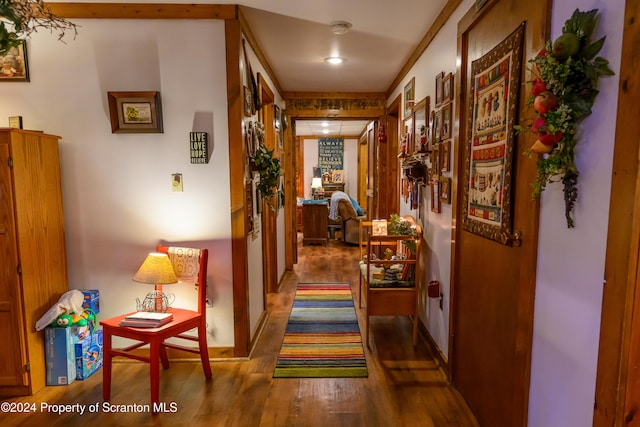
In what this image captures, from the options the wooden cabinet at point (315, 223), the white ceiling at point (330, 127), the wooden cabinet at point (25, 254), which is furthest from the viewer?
the wooden cabinet at point (315, 223)

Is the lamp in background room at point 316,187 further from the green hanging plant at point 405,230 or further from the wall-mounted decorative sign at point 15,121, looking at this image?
the wall-mounted decorative sign at point 15,121

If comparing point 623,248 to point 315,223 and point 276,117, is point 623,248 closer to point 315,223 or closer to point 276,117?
point 276,117

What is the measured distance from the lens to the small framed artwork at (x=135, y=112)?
243 cm

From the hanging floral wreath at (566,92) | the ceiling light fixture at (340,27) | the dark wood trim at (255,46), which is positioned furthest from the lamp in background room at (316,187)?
the hanging floral wreath at (566,92)

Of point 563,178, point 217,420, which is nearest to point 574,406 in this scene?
point 563,178

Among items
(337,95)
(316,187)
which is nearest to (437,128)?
(337,95)

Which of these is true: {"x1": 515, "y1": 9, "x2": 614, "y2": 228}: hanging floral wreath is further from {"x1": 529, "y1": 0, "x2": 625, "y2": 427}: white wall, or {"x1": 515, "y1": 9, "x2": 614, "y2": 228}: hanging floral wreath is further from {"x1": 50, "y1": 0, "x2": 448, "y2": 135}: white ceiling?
{"x1": 50, "y1": 0, "x2": 448, "y2": 135}: white ceiling

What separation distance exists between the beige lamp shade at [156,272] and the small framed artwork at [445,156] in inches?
75.0

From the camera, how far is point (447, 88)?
2391mm

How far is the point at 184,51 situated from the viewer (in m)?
2.43

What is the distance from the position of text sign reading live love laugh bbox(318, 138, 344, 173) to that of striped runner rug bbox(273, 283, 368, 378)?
541 cm

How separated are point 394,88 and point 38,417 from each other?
422 cm

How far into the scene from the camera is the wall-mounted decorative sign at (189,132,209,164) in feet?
8.10

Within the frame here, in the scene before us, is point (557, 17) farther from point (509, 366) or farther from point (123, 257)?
point (123, 257)
